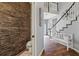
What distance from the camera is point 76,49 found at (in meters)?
4.20

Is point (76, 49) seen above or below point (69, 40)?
below

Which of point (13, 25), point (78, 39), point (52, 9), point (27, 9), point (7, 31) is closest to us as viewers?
point (7, 31)

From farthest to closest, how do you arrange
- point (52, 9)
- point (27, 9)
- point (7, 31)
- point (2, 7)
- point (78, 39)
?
point (52, 9) → point (27, 9) → point (78, 39) → point (7, 31) → point (2, 7)

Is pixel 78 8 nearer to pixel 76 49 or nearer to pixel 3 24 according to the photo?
pixel 76 49

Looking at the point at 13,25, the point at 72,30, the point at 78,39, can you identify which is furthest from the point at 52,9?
the point at 13,25

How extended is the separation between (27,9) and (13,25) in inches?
50.4

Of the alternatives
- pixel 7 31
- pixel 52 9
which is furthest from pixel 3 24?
pixel 52 9

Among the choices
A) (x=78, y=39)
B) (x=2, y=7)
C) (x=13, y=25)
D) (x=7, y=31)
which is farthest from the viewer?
(x=78, y=39)

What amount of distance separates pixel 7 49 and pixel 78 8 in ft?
9.32

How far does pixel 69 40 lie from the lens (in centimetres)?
457

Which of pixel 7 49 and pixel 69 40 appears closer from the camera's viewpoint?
pixel 7 49

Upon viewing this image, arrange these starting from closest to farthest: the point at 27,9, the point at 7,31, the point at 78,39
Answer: the point at 7,31, the point at 78,39, the point at 27,9

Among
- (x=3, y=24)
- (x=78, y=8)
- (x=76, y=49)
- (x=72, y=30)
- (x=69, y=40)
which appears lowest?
(x=76, y=49)

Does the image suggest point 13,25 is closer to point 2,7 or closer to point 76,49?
point 2,7
